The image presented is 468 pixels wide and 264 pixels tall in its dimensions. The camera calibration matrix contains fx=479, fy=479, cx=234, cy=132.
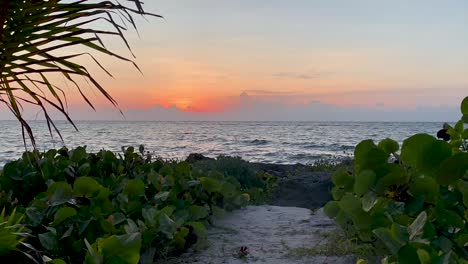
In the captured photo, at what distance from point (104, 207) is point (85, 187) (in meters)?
0.16

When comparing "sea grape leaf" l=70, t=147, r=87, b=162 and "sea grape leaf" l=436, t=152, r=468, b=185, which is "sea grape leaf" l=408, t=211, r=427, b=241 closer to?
"sea grape leaf" l=436, t=152, r=468, b=185

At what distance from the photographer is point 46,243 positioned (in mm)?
2217

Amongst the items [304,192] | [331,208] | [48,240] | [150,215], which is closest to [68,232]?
[48,240]

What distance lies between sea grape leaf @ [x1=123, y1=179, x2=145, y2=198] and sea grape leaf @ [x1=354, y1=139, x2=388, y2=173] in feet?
5.54

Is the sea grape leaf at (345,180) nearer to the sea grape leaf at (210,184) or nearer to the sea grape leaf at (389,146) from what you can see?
the sea grape leaf at (389,146)

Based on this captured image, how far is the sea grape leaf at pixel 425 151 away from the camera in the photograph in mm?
1270

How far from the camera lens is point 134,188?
2.87 meters

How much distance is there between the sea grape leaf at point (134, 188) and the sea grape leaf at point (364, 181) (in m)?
1.73

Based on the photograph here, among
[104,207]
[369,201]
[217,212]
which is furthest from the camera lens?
[217,212]

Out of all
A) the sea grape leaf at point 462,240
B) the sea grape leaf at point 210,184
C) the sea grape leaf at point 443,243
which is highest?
the sea grape leaf at point 443,243

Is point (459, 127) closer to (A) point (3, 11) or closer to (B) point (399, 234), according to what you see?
(B) point (399, 234)

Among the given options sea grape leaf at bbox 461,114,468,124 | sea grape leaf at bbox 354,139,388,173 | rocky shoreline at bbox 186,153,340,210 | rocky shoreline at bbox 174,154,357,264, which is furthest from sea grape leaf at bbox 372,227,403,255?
rocky shoreline at bbox 186,153,340,210

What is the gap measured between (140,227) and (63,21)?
3.55 ft

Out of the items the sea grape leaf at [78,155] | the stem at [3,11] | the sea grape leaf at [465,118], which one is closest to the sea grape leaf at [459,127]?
the sea grape leaf at [465,118]
